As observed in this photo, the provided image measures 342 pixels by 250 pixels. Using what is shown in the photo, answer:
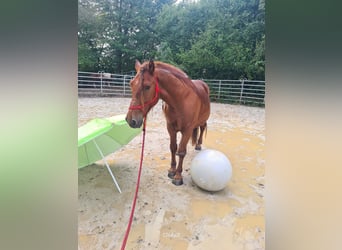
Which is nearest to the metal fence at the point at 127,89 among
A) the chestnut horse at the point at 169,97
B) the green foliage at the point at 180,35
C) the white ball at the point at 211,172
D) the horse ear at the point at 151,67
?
the green foliage at the point at 180,35

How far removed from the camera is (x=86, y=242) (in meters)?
1.07

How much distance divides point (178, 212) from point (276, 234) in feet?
3.65

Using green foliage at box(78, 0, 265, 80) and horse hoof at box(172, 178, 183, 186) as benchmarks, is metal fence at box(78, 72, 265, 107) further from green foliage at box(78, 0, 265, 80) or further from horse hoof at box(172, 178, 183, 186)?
horse hoof at box(172, 178, 183, 186)

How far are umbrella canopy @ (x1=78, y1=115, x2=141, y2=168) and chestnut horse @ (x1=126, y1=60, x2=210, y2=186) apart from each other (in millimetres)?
203

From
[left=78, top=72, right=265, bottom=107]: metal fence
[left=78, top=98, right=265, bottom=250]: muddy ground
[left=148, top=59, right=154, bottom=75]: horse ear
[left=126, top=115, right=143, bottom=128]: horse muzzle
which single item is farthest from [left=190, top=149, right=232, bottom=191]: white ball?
[left=78, top=72, right=265, bottom=107]: metal fence

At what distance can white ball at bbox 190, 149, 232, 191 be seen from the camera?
1448 millimetres

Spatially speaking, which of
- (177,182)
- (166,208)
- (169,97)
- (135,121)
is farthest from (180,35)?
(166,208)

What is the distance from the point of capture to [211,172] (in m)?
1.44

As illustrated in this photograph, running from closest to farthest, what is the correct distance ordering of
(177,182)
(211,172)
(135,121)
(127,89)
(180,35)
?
(135,121)
(211,172)
(177,182)
(127,89)
(180,35)

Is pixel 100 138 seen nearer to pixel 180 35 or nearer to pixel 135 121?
pixel 135 121

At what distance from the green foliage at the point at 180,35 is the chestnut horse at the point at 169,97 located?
450cm

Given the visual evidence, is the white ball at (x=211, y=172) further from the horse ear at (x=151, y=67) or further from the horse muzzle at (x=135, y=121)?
the horse ear at (x=151, y=67)

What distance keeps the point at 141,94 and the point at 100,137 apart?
429mm

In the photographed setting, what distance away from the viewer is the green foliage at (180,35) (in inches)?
239
